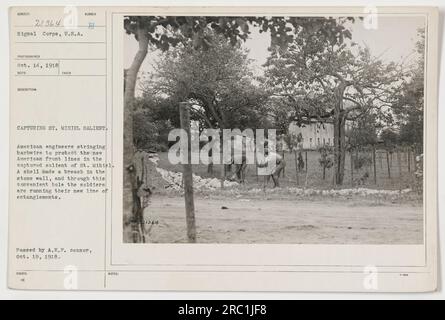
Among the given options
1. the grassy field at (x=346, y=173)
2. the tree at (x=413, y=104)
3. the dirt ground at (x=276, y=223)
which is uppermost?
the tree at (x=413, y=104)

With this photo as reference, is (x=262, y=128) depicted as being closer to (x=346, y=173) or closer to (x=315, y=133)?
(x=315, y=133)

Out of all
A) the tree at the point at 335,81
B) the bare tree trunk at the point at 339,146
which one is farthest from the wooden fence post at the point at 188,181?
the bare tree trunk at the point at 339,146

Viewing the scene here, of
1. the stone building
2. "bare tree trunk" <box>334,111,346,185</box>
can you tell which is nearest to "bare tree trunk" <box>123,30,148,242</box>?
the stone building

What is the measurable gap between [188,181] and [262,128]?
366mm

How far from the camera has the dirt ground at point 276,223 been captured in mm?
2486

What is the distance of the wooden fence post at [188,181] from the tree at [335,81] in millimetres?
369

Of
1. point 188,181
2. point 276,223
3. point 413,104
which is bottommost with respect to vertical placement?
point 276,223

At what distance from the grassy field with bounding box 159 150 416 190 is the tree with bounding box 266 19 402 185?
0.05 m

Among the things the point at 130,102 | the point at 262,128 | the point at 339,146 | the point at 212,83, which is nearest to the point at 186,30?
the point at 212,83

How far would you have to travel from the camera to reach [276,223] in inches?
98.0

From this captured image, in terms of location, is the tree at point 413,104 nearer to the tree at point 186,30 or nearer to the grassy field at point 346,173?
the grassy field at point 346,173

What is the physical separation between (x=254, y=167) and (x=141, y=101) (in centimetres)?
52

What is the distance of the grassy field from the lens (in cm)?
249

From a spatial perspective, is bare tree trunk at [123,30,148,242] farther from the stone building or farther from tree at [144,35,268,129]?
the stone building
